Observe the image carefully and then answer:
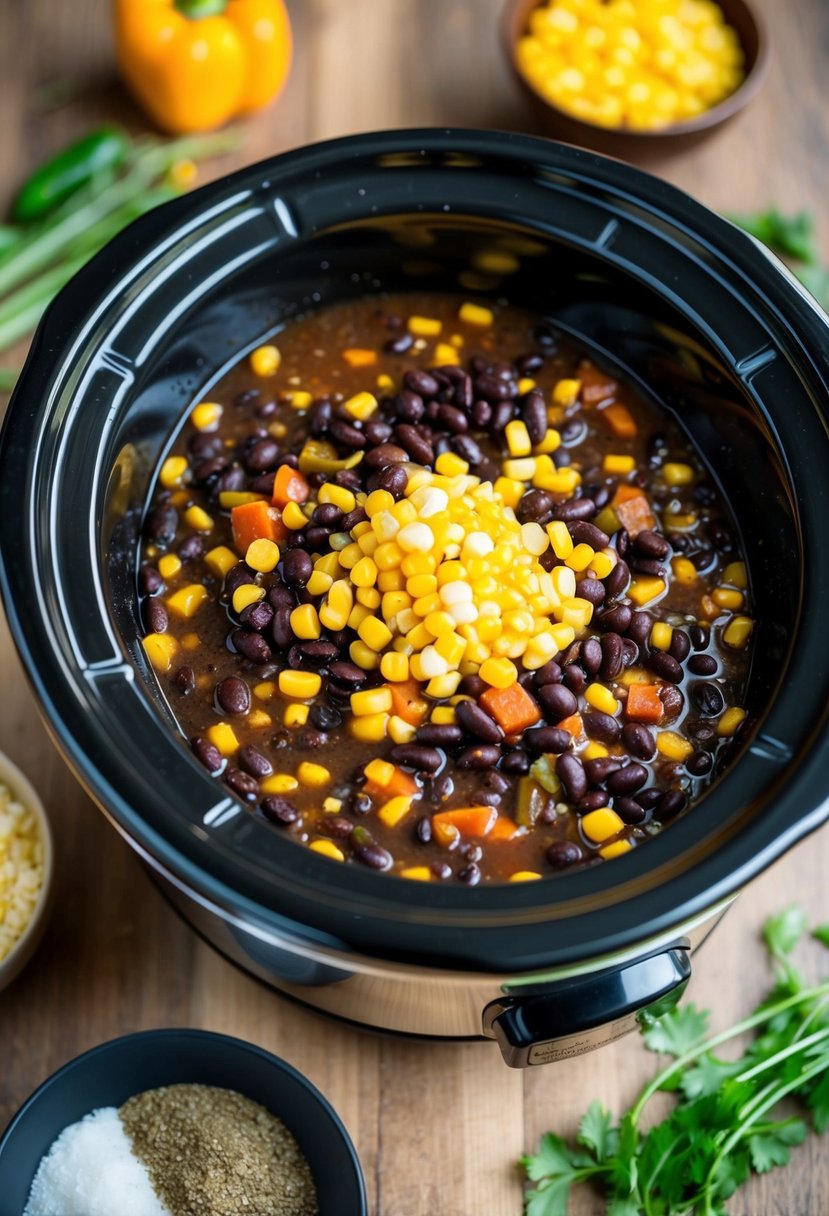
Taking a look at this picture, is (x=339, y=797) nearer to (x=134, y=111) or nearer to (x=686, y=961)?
(x=686, y=961)

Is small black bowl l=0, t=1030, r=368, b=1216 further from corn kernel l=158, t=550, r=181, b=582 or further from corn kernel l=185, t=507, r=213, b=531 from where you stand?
corn kernel l=185, t=507, r=213, b=531

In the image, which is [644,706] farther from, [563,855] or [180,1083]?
[180,1083]

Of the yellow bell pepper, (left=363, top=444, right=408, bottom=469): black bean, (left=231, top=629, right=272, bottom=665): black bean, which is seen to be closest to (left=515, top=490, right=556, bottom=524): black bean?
(left=363, top=444, right=408, bottom=469): black bean

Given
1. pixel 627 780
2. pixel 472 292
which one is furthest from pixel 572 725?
pixel 472 292

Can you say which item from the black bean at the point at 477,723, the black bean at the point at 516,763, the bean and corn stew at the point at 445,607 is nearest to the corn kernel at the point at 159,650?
the bean and corn stew at the point at 445,607

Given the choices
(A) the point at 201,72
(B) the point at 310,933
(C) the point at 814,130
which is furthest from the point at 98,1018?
(C) the point at 814,130
